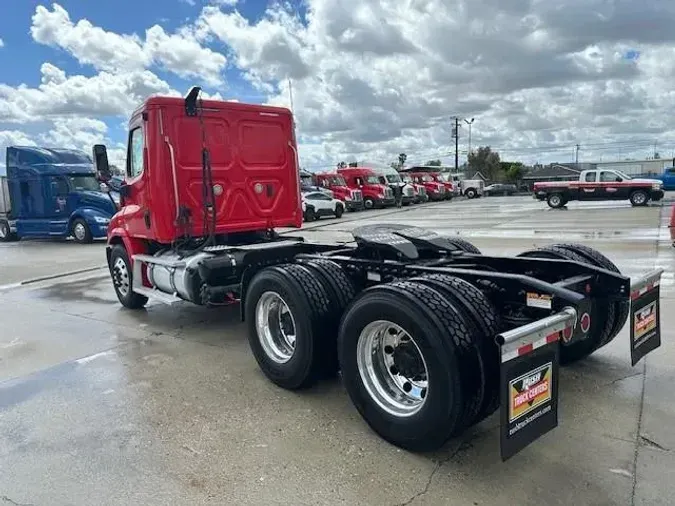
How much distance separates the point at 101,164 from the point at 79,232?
1242 centimetres

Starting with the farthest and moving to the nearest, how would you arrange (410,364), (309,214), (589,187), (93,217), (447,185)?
1. (447,185)
2. (589,187)
3. (309,214)
4. (93,217)
5. (410,364)

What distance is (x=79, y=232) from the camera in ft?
59.6

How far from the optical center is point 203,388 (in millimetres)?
4539

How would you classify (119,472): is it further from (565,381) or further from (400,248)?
(565,381)

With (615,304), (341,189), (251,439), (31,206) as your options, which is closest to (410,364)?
(251,439)

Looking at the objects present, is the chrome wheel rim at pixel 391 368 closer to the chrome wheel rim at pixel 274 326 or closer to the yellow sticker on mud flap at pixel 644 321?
the chrome wheel rim at pixel 274 326

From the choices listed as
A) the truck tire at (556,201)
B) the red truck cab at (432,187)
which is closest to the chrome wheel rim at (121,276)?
the truck tire at (556,201)

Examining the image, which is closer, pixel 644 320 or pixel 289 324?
pixel 644 320

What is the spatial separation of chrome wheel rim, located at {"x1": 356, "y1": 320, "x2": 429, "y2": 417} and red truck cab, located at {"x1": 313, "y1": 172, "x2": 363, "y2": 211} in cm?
2950

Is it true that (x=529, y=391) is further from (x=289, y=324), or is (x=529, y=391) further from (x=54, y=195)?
(x=54, y=195)

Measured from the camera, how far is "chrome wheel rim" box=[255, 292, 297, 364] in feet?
15.0

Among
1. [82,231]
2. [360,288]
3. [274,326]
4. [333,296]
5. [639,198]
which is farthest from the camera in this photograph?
[639,198]

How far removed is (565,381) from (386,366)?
1677 millimetres

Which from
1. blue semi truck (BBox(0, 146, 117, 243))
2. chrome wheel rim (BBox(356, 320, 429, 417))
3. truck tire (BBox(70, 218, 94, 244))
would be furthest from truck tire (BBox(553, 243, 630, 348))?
truck tire (BBox(70, 218, 94, 244))
